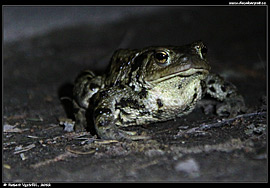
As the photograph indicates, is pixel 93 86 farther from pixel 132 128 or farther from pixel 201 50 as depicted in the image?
pixel 201 50

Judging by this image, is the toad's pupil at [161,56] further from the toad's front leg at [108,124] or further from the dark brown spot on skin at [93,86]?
the dark brown spot on skin at [93,86]

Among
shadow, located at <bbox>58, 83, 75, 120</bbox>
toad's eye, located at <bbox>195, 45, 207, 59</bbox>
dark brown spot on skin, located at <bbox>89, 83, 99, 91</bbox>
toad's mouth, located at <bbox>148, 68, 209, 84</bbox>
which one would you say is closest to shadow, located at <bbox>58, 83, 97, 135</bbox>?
shadow, located at <bbox>58, 83, 75, 120</bbox>

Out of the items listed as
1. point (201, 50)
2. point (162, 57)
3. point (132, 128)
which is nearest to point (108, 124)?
point (132, 128)

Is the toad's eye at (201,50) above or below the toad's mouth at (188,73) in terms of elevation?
above

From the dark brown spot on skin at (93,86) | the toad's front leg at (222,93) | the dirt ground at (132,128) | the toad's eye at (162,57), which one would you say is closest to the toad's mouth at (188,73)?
the toad's eye at (162,57)

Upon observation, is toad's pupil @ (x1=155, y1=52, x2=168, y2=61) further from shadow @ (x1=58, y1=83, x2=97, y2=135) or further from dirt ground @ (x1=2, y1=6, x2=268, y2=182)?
shadow @ (x1=58, y1=83, x2=97, y2=135)

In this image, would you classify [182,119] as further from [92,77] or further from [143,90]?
[92,77]

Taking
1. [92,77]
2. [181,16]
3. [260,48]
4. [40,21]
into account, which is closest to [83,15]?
[40,21]

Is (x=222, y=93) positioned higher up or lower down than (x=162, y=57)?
lower down
